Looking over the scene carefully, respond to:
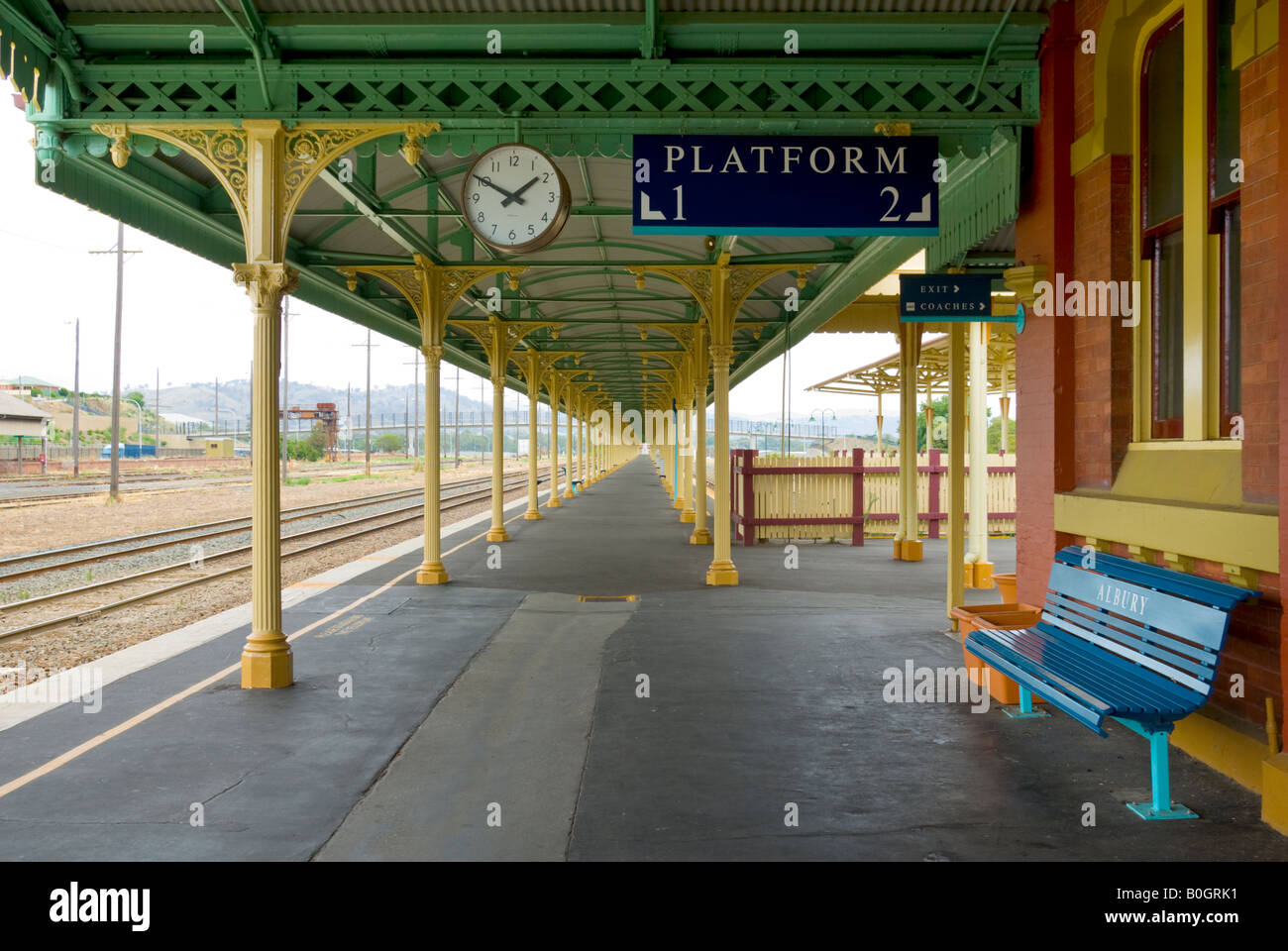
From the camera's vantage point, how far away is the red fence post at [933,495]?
1706cm

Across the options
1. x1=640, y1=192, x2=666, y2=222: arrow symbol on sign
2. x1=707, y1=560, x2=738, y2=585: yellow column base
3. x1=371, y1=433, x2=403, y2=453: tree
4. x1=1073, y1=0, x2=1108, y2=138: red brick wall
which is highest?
x1=371, y1=433, x2=403, y2=453: tree

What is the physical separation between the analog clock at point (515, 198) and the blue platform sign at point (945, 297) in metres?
2.87

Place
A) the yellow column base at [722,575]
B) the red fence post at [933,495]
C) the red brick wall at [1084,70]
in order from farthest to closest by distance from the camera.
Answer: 1. the red fence post at [933,495]
2. the yellow column base at [722,575]
3. the red brick wall at [1084,70]

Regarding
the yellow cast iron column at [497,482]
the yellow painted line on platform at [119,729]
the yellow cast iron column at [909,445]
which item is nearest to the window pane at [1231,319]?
the yellow painted line on platform at [119,729]

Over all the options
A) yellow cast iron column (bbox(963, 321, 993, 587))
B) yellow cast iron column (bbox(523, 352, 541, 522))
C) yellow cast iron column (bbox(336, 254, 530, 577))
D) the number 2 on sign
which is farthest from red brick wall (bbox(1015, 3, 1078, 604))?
yellow cast iron column (bbox(523, 352, 541, 522))

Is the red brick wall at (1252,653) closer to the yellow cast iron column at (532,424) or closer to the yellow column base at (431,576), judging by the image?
the yellow column base at (431,576)

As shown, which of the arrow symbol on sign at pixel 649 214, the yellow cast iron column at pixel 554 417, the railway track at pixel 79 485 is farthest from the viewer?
the railway track at pixel 79 485

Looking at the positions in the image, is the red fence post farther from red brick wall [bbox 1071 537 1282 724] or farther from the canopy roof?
red brick wall [bbox 1071 537 1282 724]

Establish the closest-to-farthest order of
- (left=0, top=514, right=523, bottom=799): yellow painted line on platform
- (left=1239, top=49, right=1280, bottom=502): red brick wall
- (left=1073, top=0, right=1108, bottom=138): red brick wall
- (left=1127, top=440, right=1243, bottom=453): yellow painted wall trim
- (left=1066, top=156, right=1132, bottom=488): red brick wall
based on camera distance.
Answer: (left=1239, top=49, right=1280, bottom=502): red brick wall, (left=0, top=514, right=523, bottom=799): yellow painted line on platform, (left=1127, top=440, right=1243, bottom=453): yellow painted wall trim, (left=1066, top=156, right=1132, bottom=488): red brick wall, (left=1073, top=0, right=1108, bottom=138): red brick wall

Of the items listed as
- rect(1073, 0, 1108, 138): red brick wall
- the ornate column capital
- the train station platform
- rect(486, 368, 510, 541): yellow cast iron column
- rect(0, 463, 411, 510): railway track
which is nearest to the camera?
the train station platform

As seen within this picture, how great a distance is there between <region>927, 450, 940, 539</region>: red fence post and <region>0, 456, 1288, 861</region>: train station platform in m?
8.28

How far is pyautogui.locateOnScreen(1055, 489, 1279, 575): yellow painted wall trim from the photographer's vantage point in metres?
4.41

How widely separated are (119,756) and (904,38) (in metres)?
7.14

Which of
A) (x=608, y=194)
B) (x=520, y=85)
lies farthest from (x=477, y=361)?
(x=520, y=85)
